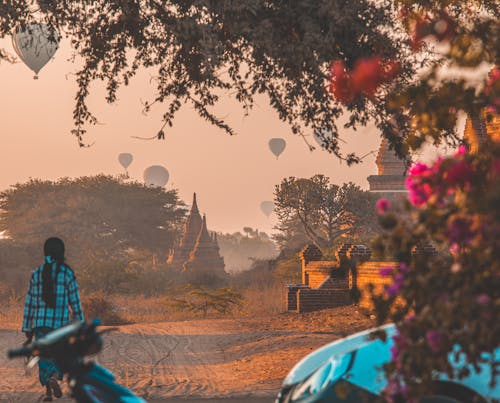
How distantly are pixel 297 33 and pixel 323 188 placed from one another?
177 feet

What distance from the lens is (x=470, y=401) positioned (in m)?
5.38

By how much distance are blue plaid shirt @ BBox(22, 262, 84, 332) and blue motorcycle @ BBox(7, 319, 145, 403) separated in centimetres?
552

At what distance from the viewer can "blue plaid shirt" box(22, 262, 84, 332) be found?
9984 mm

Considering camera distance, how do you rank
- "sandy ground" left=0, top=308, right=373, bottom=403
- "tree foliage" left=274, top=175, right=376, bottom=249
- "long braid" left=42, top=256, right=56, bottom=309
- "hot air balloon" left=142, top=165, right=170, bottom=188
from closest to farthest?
"long braid" left=42, top=256, right=56, bottom=309, "sandy ground" left=0, top=308, right=373, bottom=403, "tree foliage" left=274, top=175, right=376, bottom=249, "hot air balloon" left=142, top=165, right=170, bottom=188

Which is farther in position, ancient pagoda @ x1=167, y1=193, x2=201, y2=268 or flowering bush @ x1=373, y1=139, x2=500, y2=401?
ancient pagoda @ x1=167, y1=193, x2=201, y2=268

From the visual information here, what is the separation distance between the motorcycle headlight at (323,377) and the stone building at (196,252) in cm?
6510

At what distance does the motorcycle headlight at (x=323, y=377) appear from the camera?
5574 millimetres

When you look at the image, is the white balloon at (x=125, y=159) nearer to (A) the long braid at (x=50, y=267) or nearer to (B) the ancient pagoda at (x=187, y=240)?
(B) the ancient pagoda at (x=187, y=240)

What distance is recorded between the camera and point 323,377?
5645mm

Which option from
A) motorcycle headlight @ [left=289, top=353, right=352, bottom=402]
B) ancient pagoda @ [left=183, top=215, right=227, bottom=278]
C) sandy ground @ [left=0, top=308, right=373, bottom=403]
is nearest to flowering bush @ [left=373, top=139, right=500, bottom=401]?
sandy ground @ [left=0, top=308, right=373, bottom=403]

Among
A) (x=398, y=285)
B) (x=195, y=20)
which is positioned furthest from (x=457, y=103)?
(x=195, y=20)

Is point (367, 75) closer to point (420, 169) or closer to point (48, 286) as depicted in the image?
point (48, 286)

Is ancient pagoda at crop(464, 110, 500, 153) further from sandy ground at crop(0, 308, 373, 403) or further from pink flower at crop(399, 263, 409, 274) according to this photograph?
sandy ground at crop(0, 308, 373, 403)

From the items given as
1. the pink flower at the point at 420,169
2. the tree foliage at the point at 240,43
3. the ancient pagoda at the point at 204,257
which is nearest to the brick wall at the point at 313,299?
the tree foliage at the point at 240,43
